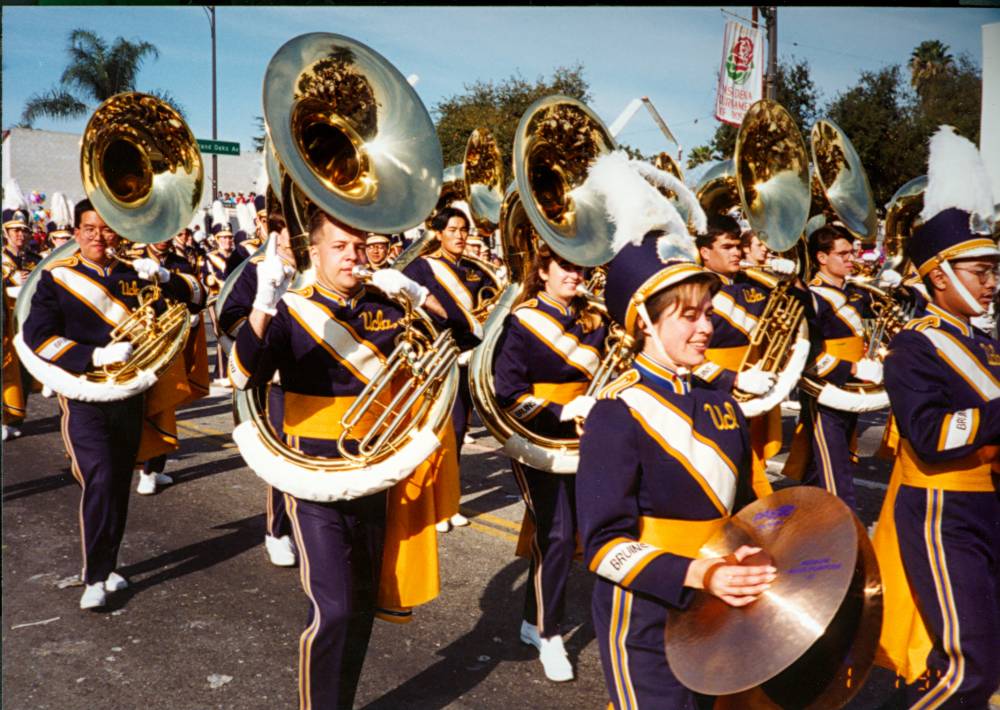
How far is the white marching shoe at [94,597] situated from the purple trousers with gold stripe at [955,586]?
381cm

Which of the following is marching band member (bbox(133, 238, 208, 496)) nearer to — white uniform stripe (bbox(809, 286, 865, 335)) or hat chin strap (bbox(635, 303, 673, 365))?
hat chin strap (bbox(635, 303, 673, 365))

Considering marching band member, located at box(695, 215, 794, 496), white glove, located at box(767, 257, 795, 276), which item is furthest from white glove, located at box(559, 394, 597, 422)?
white glove, located at box(767, 257, 795, 276)

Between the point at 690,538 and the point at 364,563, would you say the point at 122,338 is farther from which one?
the point at 690,538

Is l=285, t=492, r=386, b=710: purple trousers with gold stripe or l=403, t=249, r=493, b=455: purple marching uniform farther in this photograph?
l=403, t=249, r=493, b=455: purple marching uniform

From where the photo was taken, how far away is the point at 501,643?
4402 millimetres

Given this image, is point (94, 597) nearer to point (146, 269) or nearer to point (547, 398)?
point (146, 269)

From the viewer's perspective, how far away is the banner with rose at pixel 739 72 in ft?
28.7

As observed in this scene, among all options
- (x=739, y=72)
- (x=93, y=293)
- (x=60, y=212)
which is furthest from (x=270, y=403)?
(x=739, y=72)

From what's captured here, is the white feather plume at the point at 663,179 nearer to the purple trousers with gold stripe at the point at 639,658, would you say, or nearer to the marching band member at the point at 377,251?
the purple trousers with gold stripe at the point at 639,658

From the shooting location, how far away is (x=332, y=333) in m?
3.49

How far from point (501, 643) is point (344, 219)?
7.48 feet

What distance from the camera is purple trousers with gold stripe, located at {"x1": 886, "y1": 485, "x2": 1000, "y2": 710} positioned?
9.46ft

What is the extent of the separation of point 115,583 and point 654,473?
375 cm

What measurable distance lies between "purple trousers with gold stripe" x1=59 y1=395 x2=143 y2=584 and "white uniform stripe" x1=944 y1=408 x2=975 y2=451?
399 cm
